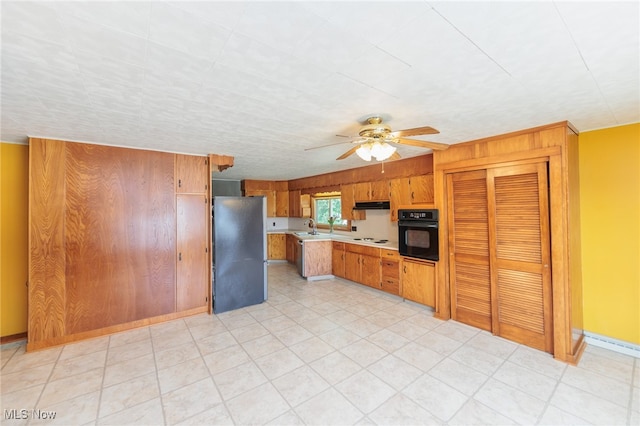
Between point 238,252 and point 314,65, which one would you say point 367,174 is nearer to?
point 238,252

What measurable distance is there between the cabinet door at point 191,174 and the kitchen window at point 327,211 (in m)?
3.30

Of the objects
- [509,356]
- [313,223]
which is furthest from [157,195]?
[509,356]

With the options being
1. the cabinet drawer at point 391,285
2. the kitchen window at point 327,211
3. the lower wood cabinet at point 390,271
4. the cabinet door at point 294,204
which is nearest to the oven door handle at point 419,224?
the lower wood cabinet at point 390,271

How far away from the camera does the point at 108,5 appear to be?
1.08m

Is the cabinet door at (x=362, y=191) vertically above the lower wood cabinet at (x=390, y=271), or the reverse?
the cabinet door at (x=362, y=191)

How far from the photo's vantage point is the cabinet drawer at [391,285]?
4.27m

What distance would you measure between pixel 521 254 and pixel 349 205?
3.18m

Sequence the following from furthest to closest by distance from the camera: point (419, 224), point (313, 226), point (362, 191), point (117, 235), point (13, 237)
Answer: point (313, 226) → point (362, 191) → point (419, 224) → point (117, 235) → point (13, 237)

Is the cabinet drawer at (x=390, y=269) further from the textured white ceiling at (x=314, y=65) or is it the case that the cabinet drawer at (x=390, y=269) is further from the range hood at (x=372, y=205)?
the textured white ceiling at (x=314, y=65)

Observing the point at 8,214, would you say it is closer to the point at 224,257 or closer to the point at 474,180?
the point at 224,257

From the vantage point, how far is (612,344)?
2.78 metres

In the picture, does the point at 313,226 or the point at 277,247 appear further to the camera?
the point at 277,247

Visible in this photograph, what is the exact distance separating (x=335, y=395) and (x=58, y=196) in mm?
3730

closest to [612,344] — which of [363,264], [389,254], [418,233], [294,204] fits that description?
[418,233]
